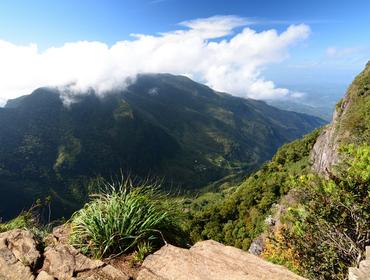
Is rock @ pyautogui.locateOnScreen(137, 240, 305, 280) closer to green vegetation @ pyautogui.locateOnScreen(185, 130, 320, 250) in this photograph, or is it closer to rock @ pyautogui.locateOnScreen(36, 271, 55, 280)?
rock @ pyautogui.locateOnScreen(36, 271, 55, 280)

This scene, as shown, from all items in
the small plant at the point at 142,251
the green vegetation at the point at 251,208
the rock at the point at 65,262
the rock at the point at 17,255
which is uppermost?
the small plant at the point at 142,251

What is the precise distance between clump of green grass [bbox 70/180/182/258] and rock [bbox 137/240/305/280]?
2.09ft

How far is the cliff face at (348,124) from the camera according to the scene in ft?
249

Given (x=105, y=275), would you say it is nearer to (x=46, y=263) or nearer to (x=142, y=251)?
(x=142, y=251)

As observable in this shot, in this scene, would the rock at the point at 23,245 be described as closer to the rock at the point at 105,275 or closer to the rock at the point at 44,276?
the rock at the point at 44,276

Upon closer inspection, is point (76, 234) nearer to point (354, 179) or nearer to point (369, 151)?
point (354, 179)

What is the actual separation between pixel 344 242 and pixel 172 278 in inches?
221

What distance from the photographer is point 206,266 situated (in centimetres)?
809

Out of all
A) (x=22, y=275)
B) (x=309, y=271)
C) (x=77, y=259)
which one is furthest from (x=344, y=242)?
(x=22, y=275)

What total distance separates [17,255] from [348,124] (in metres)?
88.2

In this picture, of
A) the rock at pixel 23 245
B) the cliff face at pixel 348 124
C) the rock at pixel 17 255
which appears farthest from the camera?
the cliff face at pixel 348 124

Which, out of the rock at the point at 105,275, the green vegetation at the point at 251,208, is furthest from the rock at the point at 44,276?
the green vegetation at the point at 251,208

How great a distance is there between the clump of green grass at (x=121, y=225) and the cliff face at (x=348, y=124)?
194ft

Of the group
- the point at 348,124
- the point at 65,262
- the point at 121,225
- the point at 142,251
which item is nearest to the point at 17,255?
the point at 65,262
